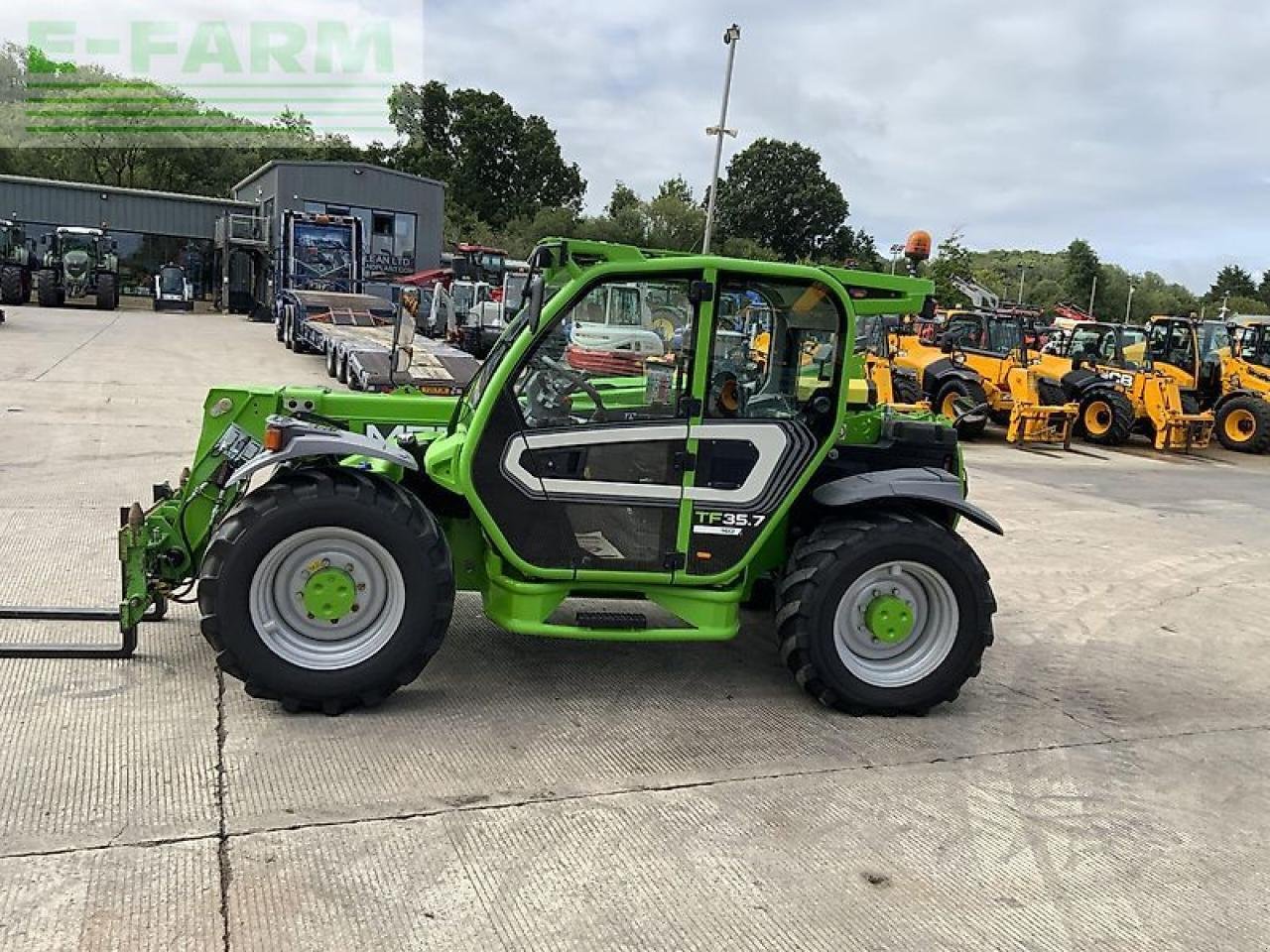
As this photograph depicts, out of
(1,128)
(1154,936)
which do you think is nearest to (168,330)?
(1154,936)

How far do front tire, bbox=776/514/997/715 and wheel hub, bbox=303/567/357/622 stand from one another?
189 cm

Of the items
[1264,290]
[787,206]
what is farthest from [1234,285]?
[787,206]

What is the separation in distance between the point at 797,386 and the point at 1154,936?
2.51 m

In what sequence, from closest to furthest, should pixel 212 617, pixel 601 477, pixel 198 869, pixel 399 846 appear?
pixel 198 869 < pixel 399 846 < pixel 212 617 < pixel 601 477

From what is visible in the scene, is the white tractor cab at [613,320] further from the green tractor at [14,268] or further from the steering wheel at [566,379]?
the green tractor at [14,268]

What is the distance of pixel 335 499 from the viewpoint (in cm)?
409

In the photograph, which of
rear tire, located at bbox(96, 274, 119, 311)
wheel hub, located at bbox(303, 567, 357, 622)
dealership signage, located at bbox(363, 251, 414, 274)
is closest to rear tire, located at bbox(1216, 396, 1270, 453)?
wheel hub, located at bbox(303, 567, 357, 622)

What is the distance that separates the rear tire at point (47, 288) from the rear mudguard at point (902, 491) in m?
30.9

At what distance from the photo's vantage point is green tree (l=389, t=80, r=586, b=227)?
5578 centimetres

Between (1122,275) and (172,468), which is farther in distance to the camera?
(1122,275)

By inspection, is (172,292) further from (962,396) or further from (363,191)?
(962,396)

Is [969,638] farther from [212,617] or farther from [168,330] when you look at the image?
[168,330]

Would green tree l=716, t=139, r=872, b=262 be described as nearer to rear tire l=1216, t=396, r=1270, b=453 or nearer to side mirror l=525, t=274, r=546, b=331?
rear tire l=1216, t=396, r=1270, b=453

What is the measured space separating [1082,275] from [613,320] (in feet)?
211
